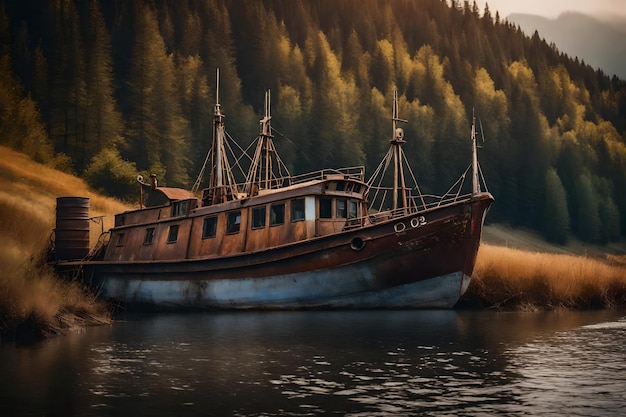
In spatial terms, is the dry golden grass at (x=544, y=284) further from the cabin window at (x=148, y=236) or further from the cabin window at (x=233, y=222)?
the cabin window at (x=148, y=236)

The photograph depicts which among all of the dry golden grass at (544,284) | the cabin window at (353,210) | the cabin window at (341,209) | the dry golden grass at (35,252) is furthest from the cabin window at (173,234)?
the dry golden grass at (544,284)

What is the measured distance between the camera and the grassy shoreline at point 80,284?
2308 centimetres

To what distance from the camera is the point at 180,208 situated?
1481 inches

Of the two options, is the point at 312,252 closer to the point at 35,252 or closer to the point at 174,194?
the point at 174,194

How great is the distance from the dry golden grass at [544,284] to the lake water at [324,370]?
6600 millimetres

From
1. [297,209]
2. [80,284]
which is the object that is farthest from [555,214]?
[80,284]

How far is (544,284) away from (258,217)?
11980mm

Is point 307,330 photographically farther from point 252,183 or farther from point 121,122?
point 121,122

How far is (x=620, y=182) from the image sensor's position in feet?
374

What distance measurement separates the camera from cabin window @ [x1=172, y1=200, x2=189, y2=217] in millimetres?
Result: 37406

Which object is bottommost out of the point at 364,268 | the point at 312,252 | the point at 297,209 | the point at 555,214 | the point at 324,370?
the point at 324,370

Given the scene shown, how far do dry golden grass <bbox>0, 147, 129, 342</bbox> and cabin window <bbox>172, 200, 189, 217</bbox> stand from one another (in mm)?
5288

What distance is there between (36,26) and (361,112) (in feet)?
151

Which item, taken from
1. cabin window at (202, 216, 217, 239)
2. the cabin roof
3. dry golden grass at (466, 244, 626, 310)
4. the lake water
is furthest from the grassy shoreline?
the cabin roof
